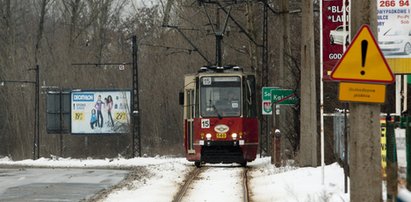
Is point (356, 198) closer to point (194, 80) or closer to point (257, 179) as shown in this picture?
point (257, 179)

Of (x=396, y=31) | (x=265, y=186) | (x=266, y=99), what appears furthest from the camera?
(x=266, y=99)

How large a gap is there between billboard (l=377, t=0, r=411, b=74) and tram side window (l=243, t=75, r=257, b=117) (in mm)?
9356

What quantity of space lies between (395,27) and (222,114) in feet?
33.1

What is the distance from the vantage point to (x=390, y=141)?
10.8m

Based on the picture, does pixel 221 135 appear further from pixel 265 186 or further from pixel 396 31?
pixel 396 31

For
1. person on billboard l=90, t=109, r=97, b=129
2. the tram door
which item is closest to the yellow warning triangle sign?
the tram door

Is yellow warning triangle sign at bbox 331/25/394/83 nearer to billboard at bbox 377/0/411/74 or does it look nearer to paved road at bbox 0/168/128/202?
billboard at bbox 377/0/411/74

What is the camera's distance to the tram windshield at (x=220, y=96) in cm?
2619

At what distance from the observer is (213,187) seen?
18609 millimetres

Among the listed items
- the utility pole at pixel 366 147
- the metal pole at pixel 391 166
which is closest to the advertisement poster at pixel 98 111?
the metal pole at pixel 391 166

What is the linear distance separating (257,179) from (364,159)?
1128cm

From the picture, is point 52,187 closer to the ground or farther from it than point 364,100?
closer to the ground

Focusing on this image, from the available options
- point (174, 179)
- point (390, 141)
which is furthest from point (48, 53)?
point (390, 141)

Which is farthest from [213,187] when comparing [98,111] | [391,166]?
[98,111]
